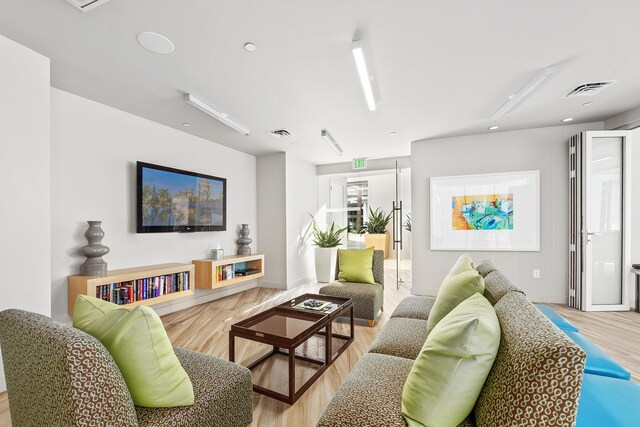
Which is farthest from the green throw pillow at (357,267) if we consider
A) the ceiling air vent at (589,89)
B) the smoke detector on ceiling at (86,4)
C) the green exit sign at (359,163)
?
the smoke detector on ceiling at (86,4)

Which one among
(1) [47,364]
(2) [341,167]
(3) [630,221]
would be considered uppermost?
(2) [341,167]

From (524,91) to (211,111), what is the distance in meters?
3.26

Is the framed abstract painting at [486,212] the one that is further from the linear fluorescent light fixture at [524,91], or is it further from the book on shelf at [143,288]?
the book on shelf at [143,288]

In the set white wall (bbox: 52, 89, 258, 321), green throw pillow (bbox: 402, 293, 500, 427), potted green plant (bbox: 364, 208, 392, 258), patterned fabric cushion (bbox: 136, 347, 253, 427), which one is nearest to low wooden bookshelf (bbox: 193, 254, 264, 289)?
white wall (bbox: 52, 89, 258, 321)

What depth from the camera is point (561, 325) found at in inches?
78.2

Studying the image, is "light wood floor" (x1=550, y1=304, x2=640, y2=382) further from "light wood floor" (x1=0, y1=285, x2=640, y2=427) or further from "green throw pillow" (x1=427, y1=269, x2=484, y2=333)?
"green throw pillow" (x1=427, y1=269, x2=484, y2=333)

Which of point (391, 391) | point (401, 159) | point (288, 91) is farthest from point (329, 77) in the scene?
point (401, 159)

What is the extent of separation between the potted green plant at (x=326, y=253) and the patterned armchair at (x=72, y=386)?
14.6ft

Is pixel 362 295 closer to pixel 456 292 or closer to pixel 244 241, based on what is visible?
pixel 456 292

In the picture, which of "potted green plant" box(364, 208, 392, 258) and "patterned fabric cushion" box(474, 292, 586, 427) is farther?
"potted green plant" box(364, 208, 392, 258)

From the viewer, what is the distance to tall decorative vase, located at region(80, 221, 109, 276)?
9.29 feet

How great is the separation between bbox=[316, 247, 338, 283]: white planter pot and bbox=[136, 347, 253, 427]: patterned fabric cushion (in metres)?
4.24

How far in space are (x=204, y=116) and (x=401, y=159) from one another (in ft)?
12.5

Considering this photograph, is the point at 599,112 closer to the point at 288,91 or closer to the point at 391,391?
the point at 288,91
